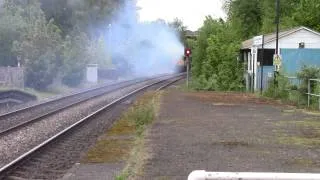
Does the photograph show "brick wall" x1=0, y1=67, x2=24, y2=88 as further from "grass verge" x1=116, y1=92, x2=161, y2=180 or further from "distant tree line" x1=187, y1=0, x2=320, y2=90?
"grass verge" x1=116, y1=92, x2=161, y2=180

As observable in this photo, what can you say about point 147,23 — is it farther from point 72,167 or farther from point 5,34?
point 72,167

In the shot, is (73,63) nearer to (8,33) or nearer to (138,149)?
(8,33)

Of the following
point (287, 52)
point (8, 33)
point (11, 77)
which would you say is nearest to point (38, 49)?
point (11, 77)

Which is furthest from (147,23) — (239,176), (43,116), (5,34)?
(239,176)

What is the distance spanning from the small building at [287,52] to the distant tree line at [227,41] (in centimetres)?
346

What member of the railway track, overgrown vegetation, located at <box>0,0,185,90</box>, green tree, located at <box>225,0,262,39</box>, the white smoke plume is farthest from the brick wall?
the white smoke plume

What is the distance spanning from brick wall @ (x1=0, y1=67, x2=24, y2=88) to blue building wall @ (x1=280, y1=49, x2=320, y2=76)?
15.3m

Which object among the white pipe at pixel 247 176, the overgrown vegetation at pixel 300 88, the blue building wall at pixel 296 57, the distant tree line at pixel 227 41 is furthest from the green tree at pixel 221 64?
the white pipe at pixel 247 176

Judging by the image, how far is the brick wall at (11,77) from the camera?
37.7 metres

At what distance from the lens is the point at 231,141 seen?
1445 centimetres

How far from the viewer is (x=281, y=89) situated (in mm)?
30609

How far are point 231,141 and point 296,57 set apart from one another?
23161 millimetres

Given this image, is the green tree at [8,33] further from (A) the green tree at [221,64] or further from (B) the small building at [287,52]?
(B) the small building at [287,52]

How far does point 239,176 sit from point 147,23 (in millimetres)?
90080
